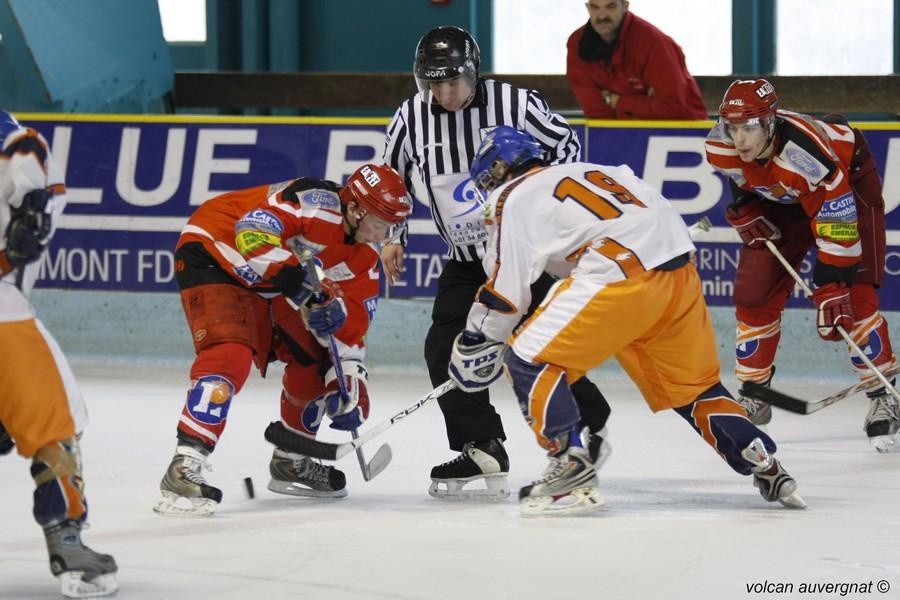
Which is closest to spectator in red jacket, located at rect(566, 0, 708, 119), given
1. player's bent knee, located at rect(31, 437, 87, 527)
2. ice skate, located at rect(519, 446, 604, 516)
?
ice skate, located at rect(519, 446, 604, 516)

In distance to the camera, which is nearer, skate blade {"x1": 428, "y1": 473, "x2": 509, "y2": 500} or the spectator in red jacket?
skate blade {"x1": 428, "y1": 473, "x2": 509, "y2": 500}

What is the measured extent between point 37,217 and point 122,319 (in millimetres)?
4458

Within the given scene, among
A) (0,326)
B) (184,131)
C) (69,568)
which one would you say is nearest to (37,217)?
(0,326)

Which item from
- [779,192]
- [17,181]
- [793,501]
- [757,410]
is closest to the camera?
[17,181]

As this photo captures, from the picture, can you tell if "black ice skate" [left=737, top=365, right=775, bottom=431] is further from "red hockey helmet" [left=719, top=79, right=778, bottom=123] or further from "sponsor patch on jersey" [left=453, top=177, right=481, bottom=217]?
"sponsor patch on jersey" [left=453, top=177, right=481, bottom=217]

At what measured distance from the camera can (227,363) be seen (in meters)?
4.33

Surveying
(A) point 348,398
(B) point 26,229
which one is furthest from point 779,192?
(B) point 26,229

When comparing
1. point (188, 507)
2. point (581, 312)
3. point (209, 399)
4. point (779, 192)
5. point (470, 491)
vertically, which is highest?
point (779, 192)

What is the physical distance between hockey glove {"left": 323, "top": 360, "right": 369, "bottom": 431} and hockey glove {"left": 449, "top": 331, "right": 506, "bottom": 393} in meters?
0.38

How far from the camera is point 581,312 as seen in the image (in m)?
4.09

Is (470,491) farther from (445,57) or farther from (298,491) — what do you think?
(445,57)

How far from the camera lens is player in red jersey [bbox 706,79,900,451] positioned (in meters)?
5.33

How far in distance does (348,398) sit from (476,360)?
49cm

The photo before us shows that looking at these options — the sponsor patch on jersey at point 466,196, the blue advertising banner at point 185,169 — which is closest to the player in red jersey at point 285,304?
the sponsor patch on jersey at point 466,196
